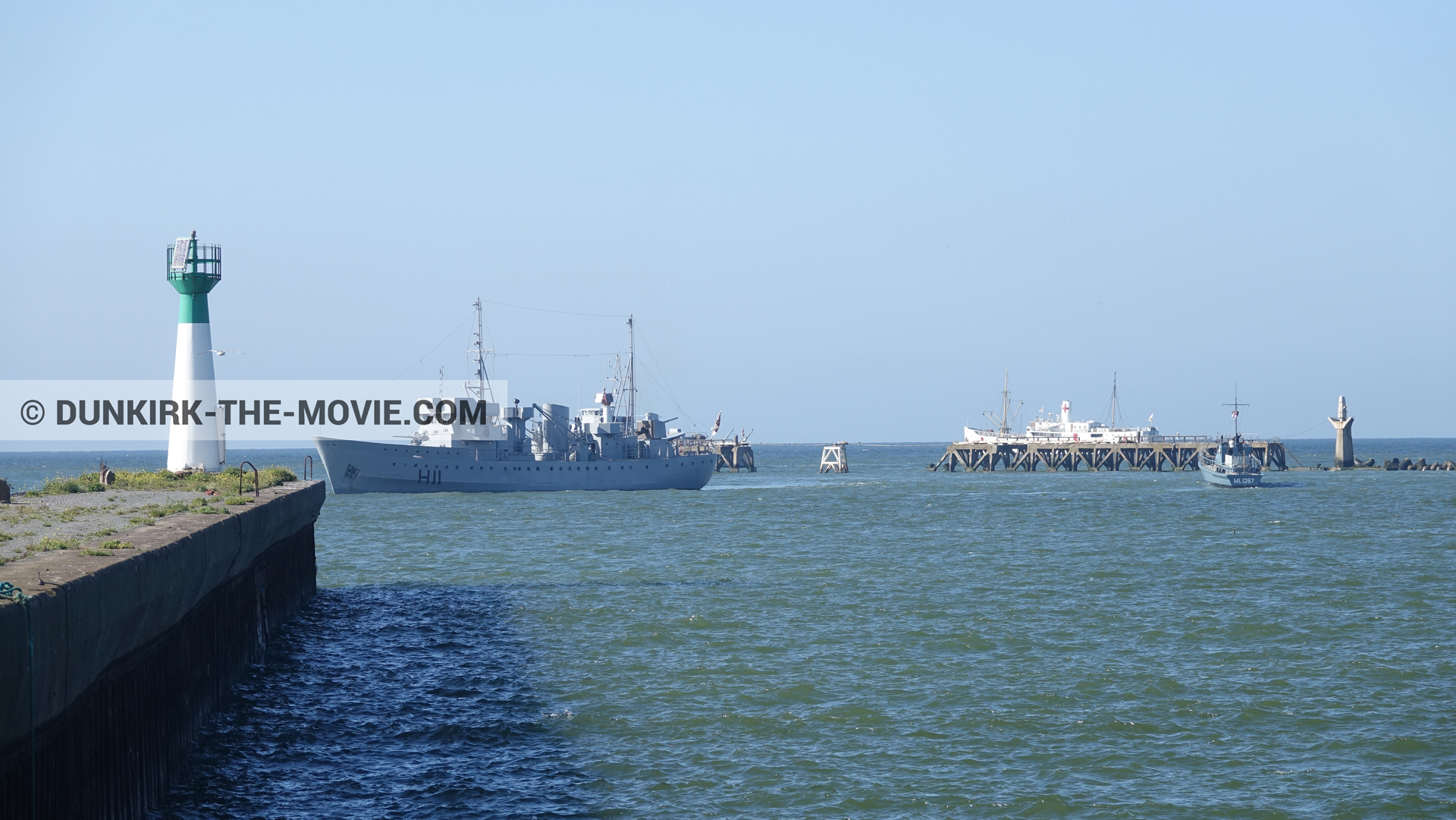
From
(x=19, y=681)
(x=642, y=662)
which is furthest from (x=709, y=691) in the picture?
(x=19, y=681)

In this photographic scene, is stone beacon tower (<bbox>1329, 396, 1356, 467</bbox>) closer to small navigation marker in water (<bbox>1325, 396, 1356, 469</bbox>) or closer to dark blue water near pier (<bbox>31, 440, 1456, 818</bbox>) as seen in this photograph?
small navigation marker in water (<bbox>1325, 396, 1356, 469</bbox>)

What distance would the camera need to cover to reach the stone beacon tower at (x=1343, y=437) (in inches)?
4911

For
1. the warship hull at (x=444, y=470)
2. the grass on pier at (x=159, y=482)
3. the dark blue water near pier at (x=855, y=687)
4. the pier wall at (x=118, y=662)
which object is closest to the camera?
the pier wall at (x=118, y=662)

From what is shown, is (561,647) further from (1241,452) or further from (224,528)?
(1241,452)

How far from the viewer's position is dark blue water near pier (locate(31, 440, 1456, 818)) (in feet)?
49.9

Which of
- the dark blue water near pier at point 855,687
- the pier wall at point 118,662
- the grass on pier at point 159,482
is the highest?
the grass on pier at point 159,482

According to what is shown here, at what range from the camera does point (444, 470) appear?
83.6 m

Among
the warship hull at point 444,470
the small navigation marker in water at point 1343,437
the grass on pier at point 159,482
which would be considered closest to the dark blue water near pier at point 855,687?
the grass on pier at point 159,482

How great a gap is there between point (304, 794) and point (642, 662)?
8.91 meters

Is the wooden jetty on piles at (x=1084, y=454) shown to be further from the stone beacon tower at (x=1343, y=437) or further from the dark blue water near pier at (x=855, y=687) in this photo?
the dark blue water near pier at (x=855, y=687)

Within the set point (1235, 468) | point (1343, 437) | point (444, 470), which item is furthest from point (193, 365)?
point (1343, 437)

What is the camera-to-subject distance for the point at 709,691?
67.8ft

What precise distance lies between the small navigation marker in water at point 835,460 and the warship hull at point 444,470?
5904 centimetres

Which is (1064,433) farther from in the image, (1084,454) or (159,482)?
(159,482)
